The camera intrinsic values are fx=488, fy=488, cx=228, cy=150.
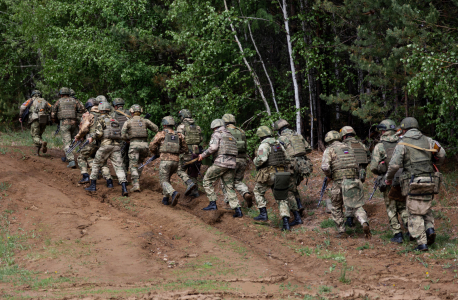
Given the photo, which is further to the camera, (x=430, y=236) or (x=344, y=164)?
(x=344, y=164)

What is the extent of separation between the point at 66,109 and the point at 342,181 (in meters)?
9.09

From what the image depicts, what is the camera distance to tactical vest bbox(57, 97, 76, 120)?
15.0 metres

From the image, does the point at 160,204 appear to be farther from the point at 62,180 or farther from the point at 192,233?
the point at 62,180

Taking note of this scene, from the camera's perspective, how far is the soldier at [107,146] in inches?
504

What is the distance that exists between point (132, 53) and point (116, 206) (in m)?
7.81

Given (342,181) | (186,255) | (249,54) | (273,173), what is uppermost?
(249,54)

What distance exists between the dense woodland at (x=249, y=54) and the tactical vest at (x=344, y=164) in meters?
2.81

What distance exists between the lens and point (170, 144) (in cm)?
1208

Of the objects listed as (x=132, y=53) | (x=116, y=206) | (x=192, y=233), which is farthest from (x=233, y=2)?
(x=192, y=233)

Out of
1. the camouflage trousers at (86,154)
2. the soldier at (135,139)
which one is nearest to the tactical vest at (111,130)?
the soldier at (135,139)

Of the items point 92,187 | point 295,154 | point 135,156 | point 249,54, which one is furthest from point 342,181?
point 249,54

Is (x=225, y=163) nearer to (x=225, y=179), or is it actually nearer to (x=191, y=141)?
(x=225, y=179)

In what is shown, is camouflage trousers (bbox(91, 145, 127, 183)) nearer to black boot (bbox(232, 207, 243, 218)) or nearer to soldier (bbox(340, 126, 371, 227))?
black boot (bbox(232, 207, 243, 218))

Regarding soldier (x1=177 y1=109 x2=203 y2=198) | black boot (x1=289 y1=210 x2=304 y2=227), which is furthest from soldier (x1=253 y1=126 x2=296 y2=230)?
soldier (x1=177 y1=109 x2=203 y2=198)
